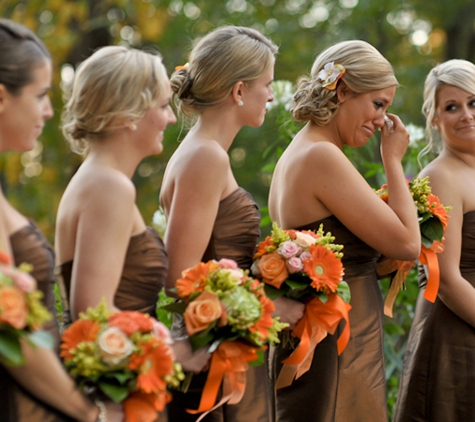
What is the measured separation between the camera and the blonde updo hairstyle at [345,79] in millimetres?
3785

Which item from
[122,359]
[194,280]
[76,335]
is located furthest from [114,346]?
[194,280]

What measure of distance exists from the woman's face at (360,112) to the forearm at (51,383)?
2033mm

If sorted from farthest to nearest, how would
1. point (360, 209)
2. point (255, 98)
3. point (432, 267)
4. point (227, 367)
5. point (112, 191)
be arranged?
point (432, 267), point (360, 209), point (255, 98), point (227, 367), point (112, 191)

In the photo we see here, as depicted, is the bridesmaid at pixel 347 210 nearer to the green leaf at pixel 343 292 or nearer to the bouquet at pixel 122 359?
the green leaf at pixel 343 292

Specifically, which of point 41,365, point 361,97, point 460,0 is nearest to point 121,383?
point 41,365

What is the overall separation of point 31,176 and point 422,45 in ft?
25.8

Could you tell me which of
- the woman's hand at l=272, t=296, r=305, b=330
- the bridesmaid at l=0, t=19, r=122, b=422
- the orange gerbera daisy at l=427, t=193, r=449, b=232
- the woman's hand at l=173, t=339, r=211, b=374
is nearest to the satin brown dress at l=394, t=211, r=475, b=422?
the orange gerbera daisy at l=427, t=193, r=449, b=232

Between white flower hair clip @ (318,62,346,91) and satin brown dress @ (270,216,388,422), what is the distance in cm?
69

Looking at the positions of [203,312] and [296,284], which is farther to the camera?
[296,284]

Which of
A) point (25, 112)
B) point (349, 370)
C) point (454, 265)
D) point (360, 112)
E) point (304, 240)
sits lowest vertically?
point (349, 370)

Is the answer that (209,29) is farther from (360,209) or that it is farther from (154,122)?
(154,122)

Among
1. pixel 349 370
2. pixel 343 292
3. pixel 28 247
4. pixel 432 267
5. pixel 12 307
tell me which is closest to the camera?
pixel 12 307

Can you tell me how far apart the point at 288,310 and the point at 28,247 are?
1.27m

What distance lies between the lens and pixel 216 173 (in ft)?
10.4
